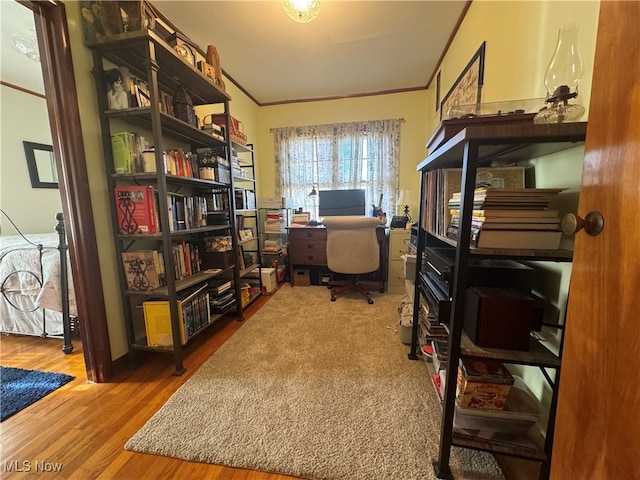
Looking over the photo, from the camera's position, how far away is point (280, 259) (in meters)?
3.43

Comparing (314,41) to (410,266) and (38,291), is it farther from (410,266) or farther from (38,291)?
(38,291)

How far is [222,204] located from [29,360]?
1.67 metres

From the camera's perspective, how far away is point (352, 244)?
2.55 m

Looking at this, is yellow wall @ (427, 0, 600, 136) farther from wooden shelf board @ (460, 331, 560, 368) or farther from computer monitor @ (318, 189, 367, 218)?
computer monitor @ (318, 189, 367, 218)

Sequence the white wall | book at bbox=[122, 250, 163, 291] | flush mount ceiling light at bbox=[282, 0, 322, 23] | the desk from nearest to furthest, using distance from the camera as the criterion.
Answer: book at bbox=[122, 250, 163, 291], flush mount ceiling light at bbox=[282, 0, 322, 23], the white wall, the desk

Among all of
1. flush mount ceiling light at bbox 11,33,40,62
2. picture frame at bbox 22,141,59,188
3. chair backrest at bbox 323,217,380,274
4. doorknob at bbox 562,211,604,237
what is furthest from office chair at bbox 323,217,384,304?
picture frame at bbox 22,141,59,188

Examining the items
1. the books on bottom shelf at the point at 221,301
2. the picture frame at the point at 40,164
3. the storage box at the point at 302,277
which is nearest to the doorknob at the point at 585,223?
the books on bottom shelf at the point at 221,301

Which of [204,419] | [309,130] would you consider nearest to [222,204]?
A: [204,419]

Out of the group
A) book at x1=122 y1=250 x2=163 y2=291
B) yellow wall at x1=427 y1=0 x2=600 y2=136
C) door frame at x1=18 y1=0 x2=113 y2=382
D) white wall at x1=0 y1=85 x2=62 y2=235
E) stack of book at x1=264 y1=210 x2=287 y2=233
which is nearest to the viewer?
yellow wall at x1=427 y1=0 x2=600 y2=136

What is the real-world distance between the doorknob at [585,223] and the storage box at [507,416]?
2.57ft

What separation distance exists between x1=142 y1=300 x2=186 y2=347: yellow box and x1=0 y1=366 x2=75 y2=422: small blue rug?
0.50m

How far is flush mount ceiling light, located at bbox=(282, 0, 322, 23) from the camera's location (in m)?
1.64

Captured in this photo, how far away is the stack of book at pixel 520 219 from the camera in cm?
77

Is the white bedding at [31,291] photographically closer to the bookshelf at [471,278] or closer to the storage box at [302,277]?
the storage box at [302,277]
